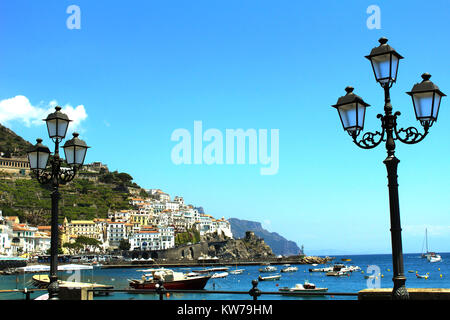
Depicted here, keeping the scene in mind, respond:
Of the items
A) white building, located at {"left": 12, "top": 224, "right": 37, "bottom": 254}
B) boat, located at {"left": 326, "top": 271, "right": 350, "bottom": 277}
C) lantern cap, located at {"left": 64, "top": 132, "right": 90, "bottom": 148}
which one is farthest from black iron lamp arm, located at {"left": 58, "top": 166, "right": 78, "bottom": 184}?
white building, located at {"left": 12, "top": 224, "right": 37, "bottom": 254}

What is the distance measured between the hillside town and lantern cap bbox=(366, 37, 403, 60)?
4510 inches

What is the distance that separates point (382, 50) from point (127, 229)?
149m

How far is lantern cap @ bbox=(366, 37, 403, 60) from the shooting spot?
7230 mm

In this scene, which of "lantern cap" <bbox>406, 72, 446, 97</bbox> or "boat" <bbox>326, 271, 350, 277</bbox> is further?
"boat" <bbox>326, 271, 350, 277</bbox>

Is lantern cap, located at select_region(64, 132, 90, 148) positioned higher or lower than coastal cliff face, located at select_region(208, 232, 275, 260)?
higher

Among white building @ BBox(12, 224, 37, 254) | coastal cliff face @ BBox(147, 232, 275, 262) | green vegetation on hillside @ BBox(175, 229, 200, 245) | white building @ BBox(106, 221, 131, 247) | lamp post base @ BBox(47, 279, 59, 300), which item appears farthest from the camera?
green vegetation on hillside @ BBox(175, 229, 200, 245)

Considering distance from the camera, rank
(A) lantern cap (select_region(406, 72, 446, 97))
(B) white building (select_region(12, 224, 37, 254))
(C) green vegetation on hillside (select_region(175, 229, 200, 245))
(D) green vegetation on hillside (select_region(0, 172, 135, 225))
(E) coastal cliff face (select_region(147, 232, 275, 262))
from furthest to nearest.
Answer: (C) green vegetation on hillside (select_region(175, 229, 200, 245))
(D) green vegetation on hillside (select_region(0, 172, 135, 225))
(E) coastal cliff face (select_region(147, 232, 275, 262))
(B) white building (select_region(12, 224, 37, 254))
(A) lantern cap (select_region(406, 72, 446, 97))

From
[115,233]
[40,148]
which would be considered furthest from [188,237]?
[40,148]

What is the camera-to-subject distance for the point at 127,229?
15025 centimetres

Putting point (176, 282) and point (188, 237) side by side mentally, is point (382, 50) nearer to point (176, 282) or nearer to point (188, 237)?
point (176, 282)

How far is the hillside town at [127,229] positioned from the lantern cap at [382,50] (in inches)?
4510

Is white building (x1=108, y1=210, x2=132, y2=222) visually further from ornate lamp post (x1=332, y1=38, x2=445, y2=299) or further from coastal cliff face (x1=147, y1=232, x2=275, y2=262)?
ornate lamp post (x1=332, y1=38, x2=445, y2=299)
